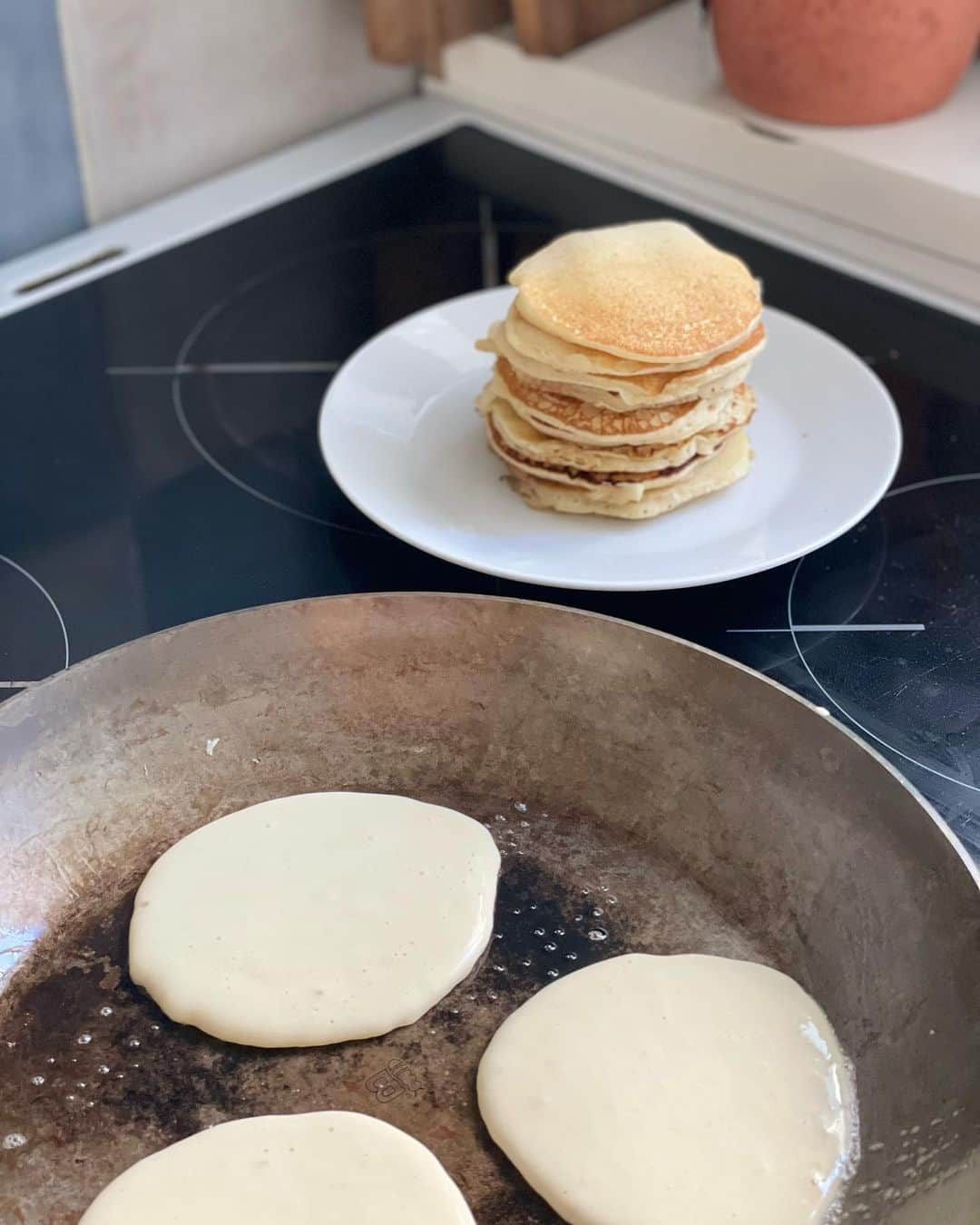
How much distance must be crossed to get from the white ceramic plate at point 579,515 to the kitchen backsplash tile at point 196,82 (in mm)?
341

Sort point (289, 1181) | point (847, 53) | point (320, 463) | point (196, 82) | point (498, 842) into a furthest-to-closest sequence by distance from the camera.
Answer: point (196, 82)
point (847, 53)
point (320, 463)
point (498, 842)
point (289, 1181)

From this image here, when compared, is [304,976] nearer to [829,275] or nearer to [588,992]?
[588,992]

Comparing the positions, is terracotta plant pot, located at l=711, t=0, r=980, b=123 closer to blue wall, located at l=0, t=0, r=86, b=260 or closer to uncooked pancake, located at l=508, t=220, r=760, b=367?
uncooked pancake, located at l=508, t=220, r=760, b=367

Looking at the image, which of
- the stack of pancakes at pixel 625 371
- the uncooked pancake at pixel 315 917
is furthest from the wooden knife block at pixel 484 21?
the uncooked pancake at pixel 315 917

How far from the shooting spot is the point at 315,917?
0.63 metres

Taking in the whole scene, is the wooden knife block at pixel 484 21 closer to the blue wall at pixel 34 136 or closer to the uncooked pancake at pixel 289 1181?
the blue wall at pixel 34 136

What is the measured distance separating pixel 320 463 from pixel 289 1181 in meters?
0.47

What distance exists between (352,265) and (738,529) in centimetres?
45

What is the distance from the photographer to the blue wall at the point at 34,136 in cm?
99

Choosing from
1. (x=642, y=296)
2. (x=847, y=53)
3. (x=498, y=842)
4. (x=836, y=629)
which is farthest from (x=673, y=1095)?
(x=847, y=53)

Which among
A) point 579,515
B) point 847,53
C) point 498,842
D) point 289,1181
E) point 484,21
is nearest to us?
point 289,1181

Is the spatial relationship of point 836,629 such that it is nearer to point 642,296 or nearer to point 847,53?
point 642,296

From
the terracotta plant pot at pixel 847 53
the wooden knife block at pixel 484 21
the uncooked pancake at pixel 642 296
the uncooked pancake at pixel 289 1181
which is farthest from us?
the wooden knife block at pixel 484 21

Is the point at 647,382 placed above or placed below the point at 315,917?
above
